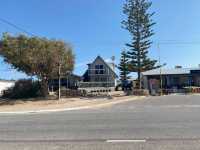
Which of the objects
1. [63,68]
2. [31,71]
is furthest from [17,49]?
[63,68]

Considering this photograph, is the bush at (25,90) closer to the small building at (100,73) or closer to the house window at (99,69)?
the small building at (100,73)

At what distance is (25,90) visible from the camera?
47562mm

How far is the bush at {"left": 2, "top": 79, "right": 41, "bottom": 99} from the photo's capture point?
1860 inches

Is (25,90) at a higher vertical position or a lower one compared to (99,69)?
lower

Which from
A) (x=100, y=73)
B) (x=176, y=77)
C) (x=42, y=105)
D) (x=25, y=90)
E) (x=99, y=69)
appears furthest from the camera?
(x=99, y=69)

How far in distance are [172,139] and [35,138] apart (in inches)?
160

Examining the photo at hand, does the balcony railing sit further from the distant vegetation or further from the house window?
Result: the distant vegetation

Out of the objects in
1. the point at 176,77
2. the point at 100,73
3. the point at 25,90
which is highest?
the point at 100,73

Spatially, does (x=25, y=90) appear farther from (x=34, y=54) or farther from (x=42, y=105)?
(x=42, y=105)

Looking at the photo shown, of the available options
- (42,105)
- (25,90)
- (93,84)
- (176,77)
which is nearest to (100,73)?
(93,84)

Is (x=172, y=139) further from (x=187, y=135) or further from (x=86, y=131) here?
(x=86, y=131)

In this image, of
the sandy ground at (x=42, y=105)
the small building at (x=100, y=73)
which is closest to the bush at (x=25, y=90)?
the sandy ground at (x=42, y=105)

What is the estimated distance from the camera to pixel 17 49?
43.3 m

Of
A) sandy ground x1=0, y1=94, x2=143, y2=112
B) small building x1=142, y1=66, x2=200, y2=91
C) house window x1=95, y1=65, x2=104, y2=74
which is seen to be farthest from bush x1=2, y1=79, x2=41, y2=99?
house window x1=95, y1=65, x2=104, y2=74
